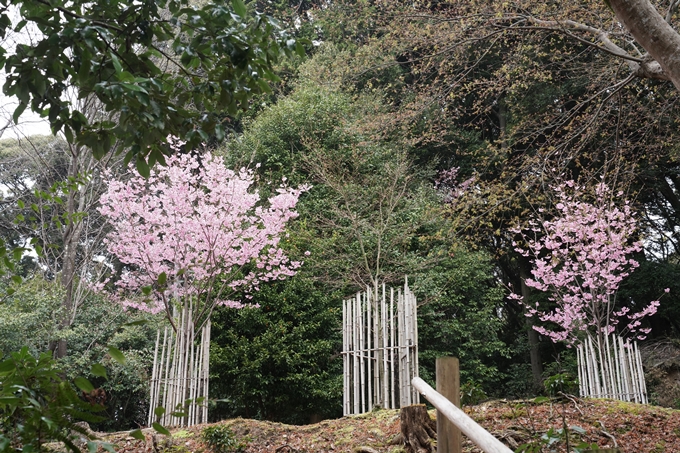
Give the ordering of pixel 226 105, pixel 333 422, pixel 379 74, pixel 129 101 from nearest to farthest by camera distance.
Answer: pixel 129 101 → pixel 226 105 → pixel 333 422 → pixel 379 74

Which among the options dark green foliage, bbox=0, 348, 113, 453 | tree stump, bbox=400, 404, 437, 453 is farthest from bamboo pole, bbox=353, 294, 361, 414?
dark green foliage, bbox=0, 348, 113, 453

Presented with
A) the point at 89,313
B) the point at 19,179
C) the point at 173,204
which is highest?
the point at 19,179

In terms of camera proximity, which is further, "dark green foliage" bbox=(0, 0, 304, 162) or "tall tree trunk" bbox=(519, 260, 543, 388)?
"tall tree trunk" bbox=(519, 260, 543, 388)

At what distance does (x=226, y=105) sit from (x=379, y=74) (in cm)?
1169

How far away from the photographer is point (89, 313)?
9.84 meters

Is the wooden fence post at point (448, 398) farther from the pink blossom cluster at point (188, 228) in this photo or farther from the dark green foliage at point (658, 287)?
the dark green foliage at point (658, 287)

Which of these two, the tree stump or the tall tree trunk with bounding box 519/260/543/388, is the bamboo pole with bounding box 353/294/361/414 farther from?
the tall tree trunk with bounding box 519/260/543/388

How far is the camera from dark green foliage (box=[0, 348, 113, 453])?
1.15 metres

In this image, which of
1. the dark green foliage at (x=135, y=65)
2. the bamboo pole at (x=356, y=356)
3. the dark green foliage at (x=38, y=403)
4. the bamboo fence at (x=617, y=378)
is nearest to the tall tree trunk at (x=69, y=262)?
the bamboo pole at (x=356, y=356)

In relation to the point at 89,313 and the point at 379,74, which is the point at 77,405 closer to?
the point at 89,313

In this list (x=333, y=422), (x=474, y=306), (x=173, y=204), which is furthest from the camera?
(x=474, y=306)

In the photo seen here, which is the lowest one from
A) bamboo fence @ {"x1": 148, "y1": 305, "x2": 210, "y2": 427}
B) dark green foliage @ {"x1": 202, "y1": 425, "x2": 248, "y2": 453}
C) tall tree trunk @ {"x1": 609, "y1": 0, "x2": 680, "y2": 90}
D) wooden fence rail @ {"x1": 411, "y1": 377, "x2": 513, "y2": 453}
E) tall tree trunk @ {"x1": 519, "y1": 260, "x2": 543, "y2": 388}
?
dark green foliage @ {"x1": 202, "y1": 425, "x2": 248, "y2": 453}

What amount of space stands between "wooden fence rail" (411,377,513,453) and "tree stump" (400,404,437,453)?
1.72m

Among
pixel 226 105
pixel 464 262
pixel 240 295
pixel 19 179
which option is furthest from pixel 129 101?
pixel 19 179
